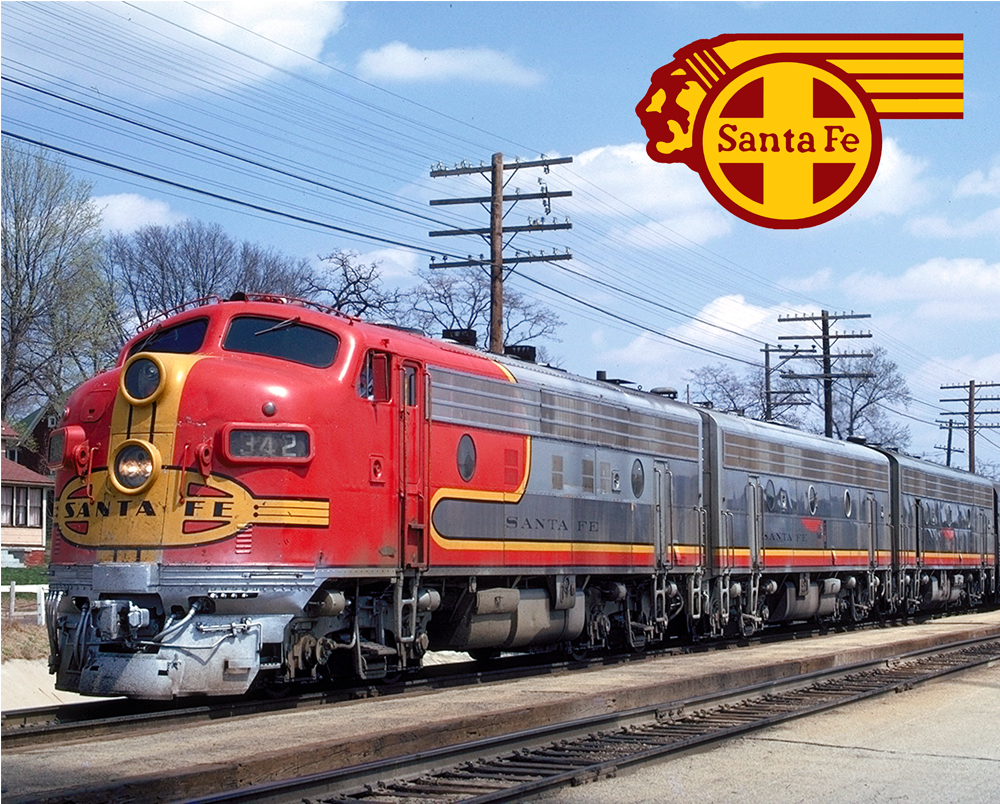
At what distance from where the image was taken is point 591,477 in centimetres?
1806

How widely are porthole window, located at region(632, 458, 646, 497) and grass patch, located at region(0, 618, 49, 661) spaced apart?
33.6 feet

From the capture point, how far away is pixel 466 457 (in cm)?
1530

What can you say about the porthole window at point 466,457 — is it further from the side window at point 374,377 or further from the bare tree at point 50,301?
the bare tree at point 50,301

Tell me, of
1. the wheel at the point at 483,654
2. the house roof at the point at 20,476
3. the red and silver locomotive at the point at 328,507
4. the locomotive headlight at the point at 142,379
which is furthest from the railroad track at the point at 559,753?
the house roof at the point at 20,476

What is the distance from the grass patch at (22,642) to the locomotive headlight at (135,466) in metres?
9.99

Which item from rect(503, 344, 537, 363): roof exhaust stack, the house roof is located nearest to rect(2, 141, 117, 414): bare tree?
the house roof

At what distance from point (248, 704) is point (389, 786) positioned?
12.5ft

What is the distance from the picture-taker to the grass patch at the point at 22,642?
22.2m

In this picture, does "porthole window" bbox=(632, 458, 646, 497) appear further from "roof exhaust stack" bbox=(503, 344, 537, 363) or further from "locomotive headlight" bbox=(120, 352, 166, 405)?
"locomotive headlight" bbox=(120, 352, 166, 405)

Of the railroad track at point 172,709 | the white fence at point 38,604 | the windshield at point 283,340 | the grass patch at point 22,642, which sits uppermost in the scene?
the windshield at point 283,340

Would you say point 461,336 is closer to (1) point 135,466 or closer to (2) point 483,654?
(2) point 483,654

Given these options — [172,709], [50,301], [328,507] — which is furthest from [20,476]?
[328,507]

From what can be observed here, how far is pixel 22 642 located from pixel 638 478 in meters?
11.1

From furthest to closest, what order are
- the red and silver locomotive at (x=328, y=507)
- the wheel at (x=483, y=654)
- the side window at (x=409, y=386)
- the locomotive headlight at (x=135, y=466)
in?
the wheel at (x=483, y=654)
the side window at (x=409, y=386)
the locomotive headlight at (x=135, y=466)
the red and silver locomotive at (x=328, y=507)
